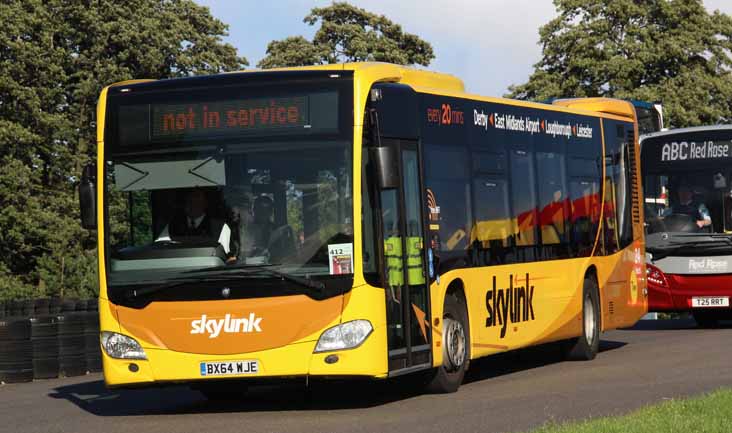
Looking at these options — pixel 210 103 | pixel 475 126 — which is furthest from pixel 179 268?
pixel 475 126

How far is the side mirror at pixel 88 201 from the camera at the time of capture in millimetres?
14734

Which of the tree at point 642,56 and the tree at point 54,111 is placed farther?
the tree at point 642,56

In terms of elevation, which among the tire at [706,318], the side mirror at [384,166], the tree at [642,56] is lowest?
the tire at [706,318]

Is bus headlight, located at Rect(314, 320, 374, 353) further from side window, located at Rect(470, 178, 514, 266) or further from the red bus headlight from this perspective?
the red bus headlight

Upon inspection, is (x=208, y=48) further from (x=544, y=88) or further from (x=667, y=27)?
(x=667, y=27)

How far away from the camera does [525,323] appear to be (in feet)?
60.3

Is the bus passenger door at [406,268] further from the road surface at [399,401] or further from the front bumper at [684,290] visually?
the front bumper at [684,290]

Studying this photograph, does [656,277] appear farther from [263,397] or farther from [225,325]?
[225,325]

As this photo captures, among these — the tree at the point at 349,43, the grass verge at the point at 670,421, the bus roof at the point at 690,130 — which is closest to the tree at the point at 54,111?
the tree at the point at 349,43

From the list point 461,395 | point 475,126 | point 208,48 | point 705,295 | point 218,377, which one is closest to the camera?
point 218,377

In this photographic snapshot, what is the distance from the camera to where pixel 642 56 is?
61781 mm

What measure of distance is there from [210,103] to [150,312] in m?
1.96

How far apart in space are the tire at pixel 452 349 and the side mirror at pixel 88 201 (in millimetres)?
3594

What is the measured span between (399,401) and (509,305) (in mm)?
2759
